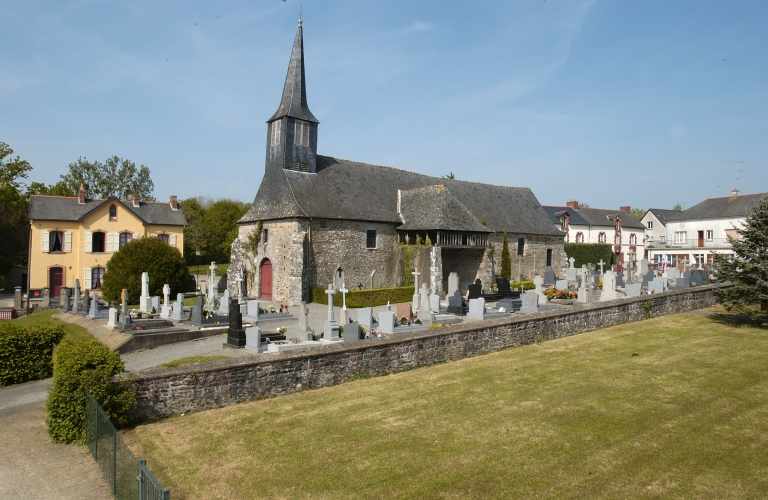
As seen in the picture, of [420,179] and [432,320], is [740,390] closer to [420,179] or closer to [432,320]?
[432,320]

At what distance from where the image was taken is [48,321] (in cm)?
2184

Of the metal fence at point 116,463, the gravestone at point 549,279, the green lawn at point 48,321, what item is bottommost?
the green lawn at point 48,321

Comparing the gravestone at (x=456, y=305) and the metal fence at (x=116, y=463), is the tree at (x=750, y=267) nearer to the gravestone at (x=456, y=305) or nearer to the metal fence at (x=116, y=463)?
the gravestone at (x=456, y=305)

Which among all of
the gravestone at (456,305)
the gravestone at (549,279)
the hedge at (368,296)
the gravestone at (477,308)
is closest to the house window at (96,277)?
the hedge at (368,296)

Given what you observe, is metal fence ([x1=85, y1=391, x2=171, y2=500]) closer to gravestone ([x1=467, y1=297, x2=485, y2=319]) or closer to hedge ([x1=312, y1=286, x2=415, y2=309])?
gravestone ([x1=467, y1=297, x2=485, y2=319])

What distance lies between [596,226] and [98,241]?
42.3 metres

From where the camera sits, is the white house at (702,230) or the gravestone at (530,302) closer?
the gravestone at (530,302)

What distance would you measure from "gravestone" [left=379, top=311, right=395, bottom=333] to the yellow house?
971 inches

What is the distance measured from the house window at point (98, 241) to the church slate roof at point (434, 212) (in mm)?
19994

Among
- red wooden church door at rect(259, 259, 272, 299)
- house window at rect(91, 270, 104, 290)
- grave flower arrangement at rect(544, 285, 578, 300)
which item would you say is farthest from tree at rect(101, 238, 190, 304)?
grave flower arrangement at rect(544, 285, 578, 300)

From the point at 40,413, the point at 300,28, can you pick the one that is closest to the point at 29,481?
the point at 40,413

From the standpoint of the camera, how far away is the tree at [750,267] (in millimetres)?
15547

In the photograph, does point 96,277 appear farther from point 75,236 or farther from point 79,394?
point 79,394

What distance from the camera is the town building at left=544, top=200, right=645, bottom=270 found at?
48.1 meters
